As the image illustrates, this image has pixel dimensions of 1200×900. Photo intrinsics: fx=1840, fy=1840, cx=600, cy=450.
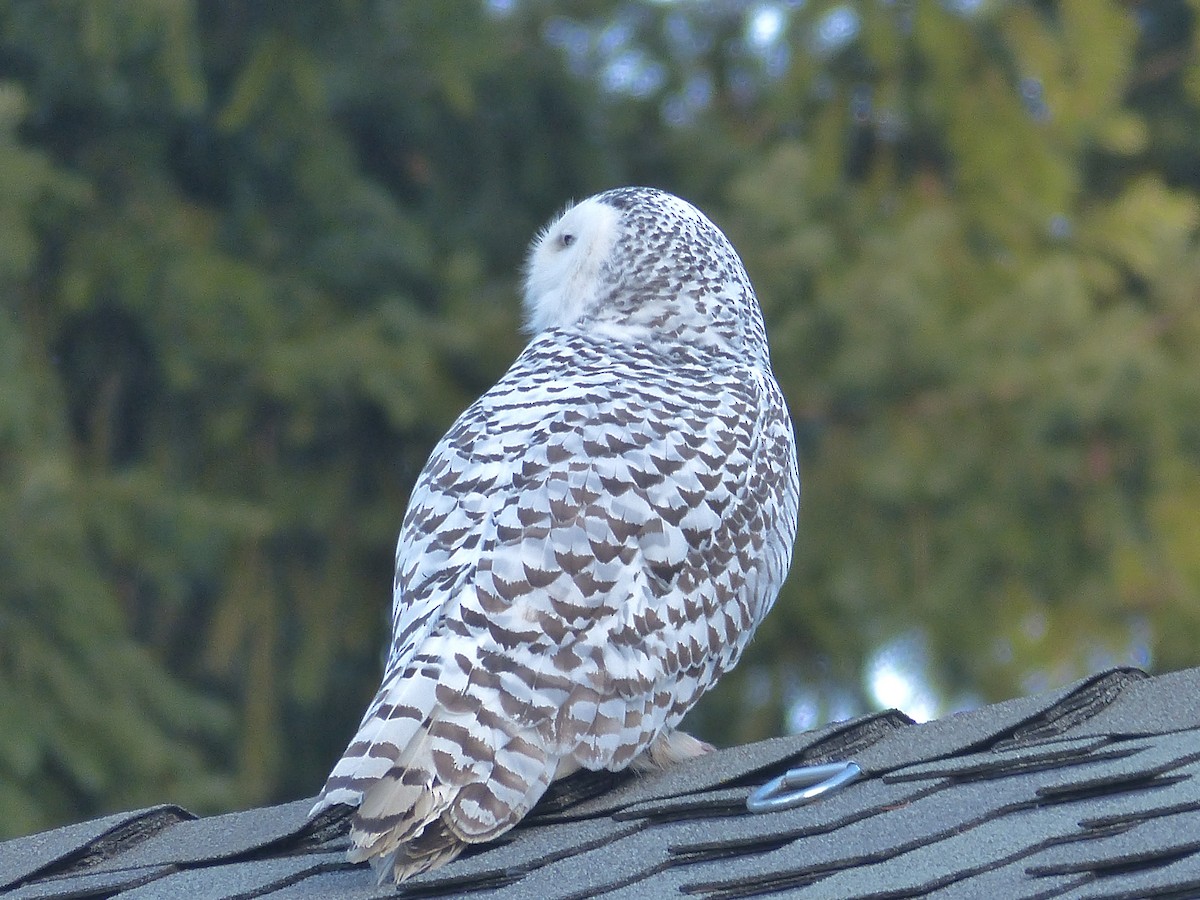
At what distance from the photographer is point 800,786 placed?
2.77 m

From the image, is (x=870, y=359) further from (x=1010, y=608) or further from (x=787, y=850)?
(x=787, y=850)

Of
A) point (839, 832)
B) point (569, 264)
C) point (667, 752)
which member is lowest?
point (839, 832)

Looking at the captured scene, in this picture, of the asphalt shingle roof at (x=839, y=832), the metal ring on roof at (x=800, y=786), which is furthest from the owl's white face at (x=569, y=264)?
the metal ring on roof at (x=800, y=786)

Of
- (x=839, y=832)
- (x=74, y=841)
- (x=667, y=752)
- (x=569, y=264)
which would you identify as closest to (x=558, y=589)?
(x=667, y=752)

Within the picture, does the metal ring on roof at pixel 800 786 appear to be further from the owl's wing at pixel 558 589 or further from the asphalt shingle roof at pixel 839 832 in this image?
the owl's wing at pixel 558 589

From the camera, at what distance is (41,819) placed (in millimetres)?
6844

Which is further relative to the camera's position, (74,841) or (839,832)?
(74,841)

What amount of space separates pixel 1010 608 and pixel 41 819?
14.6ft

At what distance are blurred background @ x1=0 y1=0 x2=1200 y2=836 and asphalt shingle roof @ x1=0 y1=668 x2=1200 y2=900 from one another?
14.3ft

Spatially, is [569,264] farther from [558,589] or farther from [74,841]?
[74,841]

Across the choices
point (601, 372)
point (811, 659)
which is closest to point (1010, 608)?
point (811, 659)

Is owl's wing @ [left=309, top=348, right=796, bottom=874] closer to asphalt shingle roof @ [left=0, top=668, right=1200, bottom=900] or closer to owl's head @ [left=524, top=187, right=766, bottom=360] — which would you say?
asphalt shingle roof @ [left=0, top=668, right=1200, bottom=900]

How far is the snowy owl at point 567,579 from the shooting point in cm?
273

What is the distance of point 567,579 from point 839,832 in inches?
27.1
